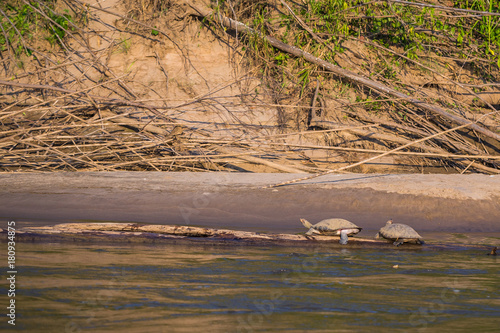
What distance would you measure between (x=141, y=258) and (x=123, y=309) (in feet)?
3.50

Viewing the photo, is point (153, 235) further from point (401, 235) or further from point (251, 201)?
point (401, 235)

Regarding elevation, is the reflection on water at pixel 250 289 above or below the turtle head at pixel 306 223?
below

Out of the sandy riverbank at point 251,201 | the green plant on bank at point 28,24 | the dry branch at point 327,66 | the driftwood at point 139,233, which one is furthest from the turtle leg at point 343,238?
the green plant on bank at point 28,24

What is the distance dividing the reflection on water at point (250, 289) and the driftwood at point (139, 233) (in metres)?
0.07

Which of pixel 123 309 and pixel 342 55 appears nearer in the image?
pixel 123 309

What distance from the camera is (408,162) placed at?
7.69 m

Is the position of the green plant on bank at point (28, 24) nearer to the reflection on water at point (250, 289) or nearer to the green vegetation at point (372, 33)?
the green vegetation at point (372, 33)

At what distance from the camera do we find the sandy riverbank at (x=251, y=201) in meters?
4.70


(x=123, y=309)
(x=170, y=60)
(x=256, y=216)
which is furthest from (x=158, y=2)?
(x=123, y=309)

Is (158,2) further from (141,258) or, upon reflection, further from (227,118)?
(141,258)

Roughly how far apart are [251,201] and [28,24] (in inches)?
204

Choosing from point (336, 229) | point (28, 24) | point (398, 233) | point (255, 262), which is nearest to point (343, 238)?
point (336, 229)

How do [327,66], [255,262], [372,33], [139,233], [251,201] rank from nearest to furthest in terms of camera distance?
[255,262] → [139,233] → [251,201] → [327,66] → [372,33]

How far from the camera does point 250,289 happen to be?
2.82 metres
